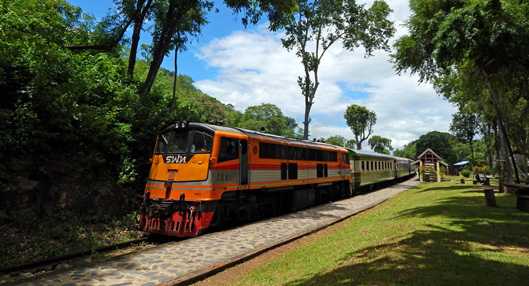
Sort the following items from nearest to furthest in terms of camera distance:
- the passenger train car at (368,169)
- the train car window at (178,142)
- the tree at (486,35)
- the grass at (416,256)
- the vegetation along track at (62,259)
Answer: the grass at (416,256) < the vegetation along track at (62,259) < the train car window at (178,142) < the tree at (486,35) < the passenger train car at (368,169)

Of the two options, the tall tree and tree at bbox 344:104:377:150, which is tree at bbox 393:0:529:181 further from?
tree at bbox 344:104:377:150

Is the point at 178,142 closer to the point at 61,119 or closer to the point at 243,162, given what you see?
the point at 243,162

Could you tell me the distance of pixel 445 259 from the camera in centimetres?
519

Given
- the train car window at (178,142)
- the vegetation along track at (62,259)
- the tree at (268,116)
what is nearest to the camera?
the vegetation along track at (62,259)

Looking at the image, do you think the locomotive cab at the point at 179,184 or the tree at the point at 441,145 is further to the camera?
the tree at the point at 441,145

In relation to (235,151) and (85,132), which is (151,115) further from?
(235,151)

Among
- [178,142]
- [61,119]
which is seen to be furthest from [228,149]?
[61,119]

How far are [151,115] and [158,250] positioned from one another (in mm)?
6526

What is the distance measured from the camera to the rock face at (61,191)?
8031 mm

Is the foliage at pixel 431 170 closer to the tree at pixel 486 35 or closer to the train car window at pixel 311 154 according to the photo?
the tree at pixel 486 35

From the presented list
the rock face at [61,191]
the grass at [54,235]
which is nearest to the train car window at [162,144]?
the rock face at [61,191]

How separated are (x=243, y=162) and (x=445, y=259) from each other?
6.58m

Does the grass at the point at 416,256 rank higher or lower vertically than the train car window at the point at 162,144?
lower

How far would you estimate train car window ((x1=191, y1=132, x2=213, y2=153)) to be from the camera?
9.33 meters
